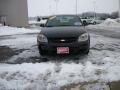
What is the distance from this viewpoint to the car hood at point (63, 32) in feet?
28.3

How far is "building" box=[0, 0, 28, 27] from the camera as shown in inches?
1441

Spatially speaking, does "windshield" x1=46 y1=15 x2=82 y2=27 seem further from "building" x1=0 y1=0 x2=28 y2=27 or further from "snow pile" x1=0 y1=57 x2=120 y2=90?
"building" x1=0 y1=0 x2=28 y2=27

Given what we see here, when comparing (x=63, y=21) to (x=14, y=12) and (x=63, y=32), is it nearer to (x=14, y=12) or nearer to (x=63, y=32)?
(x=63, y=32)

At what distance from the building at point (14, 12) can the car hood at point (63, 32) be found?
2786 cm

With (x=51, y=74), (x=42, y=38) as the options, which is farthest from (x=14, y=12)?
(x=51, y=74)

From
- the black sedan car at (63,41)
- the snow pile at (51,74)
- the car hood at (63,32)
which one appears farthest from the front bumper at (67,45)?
the snow pile at (51,74)

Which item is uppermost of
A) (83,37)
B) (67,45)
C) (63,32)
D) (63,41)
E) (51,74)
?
(63,32)

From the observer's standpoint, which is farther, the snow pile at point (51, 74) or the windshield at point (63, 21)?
the windshield at point (63, 21)

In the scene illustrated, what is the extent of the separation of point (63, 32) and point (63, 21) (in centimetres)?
156

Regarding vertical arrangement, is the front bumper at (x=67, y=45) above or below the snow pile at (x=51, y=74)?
above

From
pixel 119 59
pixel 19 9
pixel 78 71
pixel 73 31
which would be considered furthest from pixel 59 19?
pixel 19 9

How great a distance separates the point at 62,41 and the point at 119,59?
1862 millimetres

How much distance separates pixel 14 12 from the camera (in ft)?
122

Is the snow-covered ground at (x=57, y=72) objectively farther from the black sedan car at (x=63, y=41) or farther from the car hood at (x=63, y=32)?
the car hood at (x=63, y=32)
